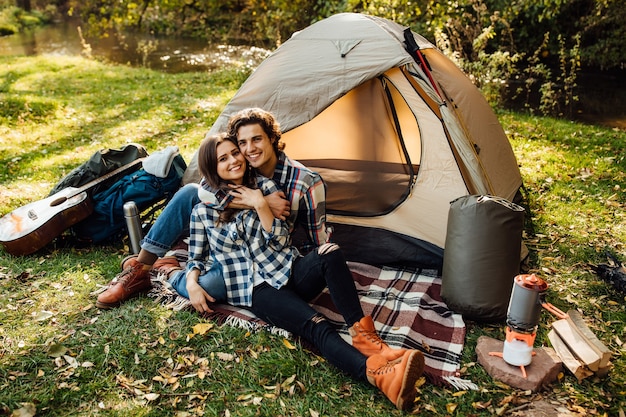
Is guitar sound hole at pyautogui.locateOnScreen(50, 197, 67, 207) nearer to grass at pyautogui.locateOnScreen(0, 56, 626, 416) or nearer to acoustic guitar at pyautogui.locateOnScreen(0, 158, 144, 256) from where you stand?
acoustic guitar at pyautogui.locateOnScreen(0, 158, 144, 256)

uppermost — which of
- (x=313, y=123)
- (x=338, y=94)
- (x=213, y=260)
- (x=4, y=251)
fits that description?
(x=338, y=94)

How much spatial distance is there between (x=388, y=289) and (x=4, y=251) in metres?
2.62

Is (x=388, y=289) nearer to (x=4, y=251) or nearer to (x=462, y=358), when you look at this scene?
(x=462, y=358)

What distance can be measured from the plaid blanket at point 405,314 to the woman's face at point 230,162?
0.76m

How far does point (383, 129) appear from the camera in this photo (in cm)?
396

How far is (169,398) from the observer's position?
2.37 m

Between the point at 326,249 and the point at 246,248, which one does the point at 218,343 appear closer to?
the point at 246,248

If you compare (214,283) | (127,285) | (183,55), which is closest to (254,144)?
(214,283)

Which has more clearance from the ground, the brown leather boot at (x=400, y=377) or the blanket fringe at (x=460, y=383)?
the brown leather boot at (x=400, y=377)

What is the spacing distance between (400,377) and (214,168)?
138 cm

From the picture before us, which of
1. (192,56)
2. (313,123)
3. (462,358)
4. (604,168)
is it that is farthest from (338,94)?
(192,56)

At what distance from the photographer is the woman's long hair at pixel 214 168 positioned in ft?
8.88

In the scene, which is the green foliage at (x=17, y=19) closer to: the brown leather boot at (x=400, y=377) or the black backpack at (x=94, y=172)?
the black backpack at (x=94, y=172)

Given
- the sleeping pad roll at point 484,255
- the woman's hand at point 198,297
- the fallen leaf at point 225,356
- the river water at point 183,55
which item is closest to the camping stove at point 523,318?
the sleeping pad roll at point 484,255
